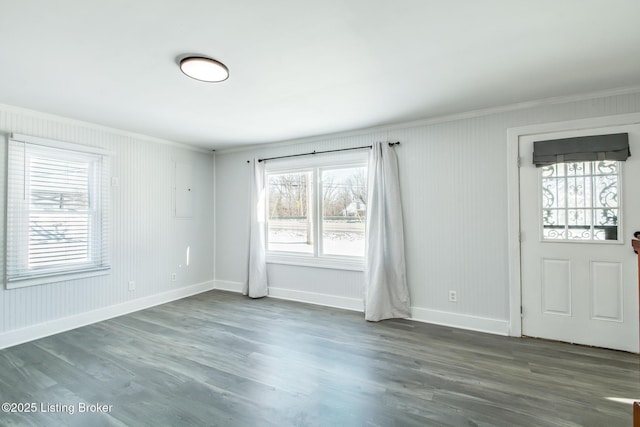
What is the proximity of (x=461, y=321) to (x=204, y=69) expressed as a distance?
356cm

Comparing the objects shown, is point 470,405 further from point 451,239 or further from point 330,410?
point 451,239

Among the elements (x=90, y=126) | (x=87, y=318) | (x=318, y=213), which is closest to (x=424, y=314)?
(x=318, y=213)

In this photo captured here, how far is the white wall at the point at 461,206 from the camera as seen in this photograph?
10.3ft

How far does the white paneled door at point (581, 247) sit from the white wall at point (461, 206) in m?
0.20

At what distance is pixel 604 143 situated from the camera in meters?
2.73

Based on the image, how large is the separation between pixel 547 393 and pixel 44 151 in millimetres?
5092

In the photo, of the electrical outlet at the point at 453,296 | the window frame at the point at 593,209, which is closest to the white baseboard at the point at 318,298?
the electrical outlet at the point at 453,296

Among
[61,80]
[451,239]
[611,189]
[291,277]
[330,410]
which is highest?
[61,80]

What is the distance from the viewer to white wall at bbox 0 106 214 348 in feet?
9.99

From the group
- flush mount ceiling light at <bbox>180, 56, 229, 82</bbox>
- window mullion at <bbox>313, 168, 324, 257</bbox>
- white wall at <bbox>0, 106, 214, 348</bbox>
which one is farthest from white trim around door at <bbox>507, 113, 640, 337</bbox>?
white wall at <bbox>0, 106, 214, 348</bbox>

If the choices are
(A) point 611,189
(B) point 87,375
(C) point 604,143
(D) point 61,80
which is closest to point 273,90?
(D) point 61,80

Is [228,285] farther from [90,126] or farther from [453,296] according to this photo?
[453,296]

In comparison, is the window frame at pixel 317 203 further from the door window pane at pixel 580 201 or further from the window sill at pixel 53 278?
the window sill at pixel 53 278

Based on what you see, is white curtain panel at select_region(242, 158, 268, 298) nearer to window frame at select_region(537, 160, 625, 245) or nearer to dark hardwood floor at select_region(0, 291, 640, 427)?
dark hardwood floor at select_region(0, 291, 640, 427)
